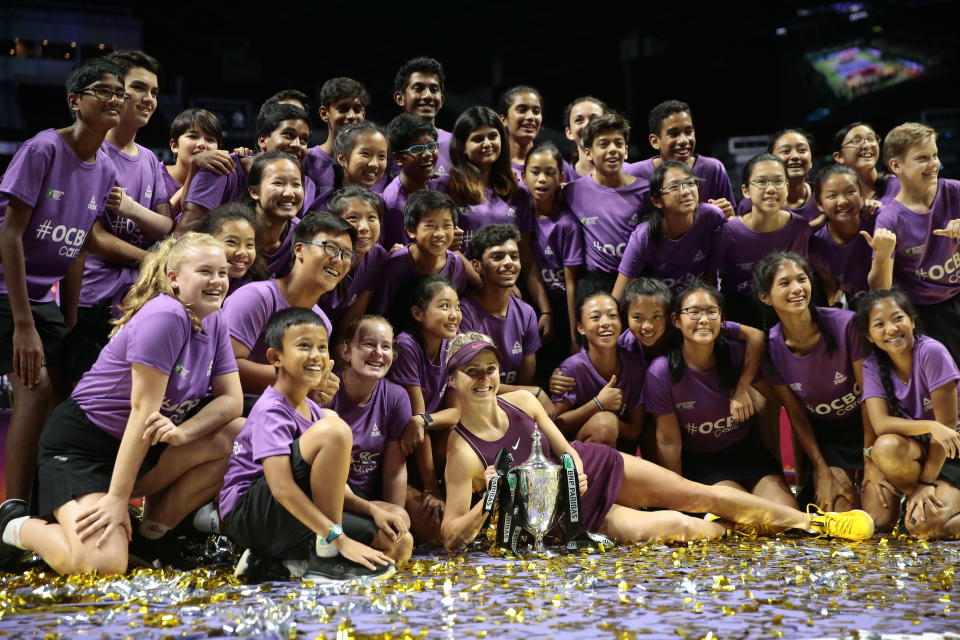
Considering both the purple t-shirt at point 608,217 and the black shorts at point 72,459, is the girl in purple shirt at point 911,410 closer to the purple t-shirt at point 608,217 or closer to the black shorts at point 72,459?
the purple t-shirt at point 608,217

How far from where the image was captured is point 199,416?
3502mm

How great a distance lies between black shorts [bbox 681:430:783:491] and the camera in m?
4.57

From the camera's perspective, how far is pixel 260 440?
3301mm

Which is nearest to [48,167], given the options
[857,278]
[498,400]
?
[498,400]

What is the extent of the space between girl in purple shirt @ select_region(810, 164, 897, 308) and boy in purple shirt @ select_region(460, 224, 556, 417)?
1.57 metres

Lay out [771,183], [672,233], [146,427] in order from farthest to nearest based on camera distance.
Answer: [672,233], [771,183], [146,427]

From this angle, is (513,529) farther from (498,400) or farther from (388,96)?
(388,96)

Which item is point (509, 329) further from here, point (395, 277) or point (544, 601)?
point (544, 601)

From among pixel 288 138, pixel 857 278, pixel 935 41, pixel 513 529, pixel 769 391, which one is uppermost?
pixel 935 41

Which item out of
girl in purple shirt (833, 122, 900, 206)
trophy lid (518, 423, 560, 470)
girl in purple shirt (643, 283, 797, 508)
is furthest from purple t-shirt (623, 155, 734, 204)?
trophy lid (518, 423, 560, 470)

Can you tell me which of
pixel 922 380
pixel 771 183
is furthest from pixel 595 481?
pixel 771 183

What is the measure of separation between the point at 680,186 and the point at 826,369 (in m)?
1.13

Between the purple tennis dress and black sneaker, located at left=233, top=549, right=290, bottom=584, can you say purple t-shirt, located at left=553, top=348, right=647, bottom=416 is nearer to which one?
the purple tennis dress

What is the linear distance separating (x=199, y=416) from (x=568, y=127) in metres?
3.39
